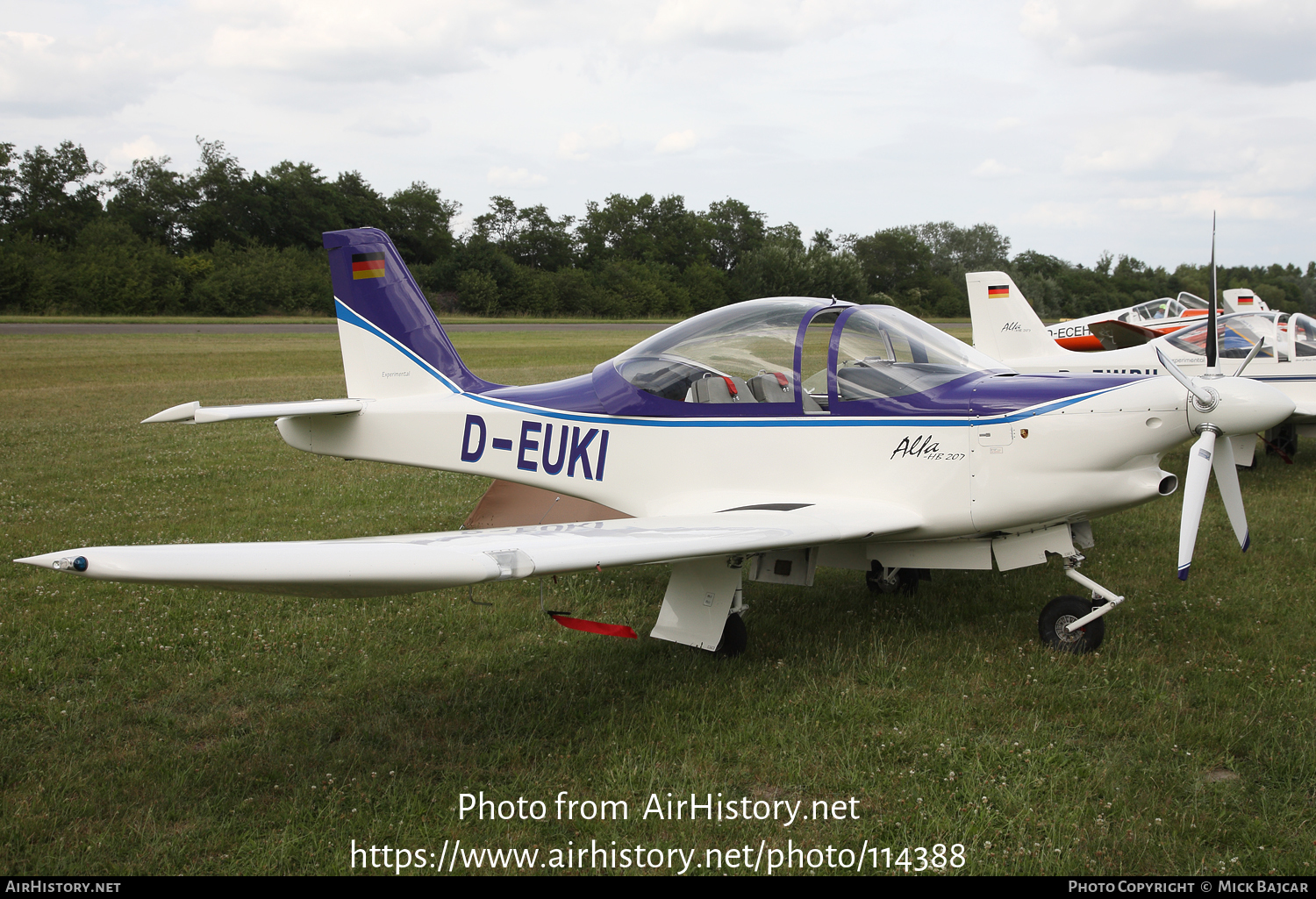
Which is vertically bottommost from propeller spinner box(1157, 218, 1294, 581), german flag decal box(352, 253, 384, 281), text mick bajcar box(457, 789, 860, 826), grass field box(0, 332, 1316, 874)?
text mick bajcar box(457, 789, 860, 826)

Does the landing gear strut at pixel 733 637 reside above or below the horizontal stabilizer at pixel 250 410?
below

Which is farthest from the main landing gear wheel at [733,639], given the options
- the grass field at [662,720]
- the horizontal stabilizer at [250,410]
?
the horizontal stabilizer at [250,410]

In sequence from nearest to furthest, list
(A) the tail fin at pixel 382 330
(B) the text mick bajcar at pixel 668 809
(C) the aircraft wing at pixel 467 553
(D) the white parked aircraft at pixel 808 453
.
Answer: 1. (C) the aircraft wing at pixel 467 553
2. (B) the text mick bajcar at pixel 668 809
3. (D) the white parked aircraft at pixel 808 453
4. (A) the tail fin at pixel 382 330

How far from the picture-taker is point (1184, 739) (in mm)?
3664

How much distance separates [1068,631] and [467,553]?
3354 mm

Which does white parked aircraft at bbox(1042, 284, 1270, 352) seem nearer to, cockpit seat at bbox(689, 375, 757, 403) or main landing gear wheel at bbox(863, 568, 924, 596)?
main landing gear wheel at bbox(863, 568, 924, 596)

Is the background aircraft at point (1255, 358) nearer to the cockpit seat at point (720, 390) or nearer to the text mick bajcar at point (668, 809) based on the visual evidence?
the cockpit seat at point (720, 390)

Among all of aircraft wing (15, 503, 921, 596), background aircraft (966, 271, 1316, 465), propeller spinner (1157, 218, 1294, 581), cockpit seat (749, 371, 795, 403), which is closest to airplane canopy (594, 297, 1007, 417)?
cockpit seat (749, 371, 795, 403)

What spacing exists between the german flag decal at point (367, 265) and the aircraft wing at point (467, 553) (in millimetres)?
3054

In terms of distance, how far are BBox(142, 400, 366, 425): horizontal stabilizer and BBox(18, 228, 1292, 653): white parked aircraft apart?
0.02 m

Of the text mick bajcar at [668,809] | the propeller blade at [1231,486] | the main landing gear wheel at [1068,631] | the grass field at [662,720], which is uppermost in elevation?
the propeller blade at [1231,486]

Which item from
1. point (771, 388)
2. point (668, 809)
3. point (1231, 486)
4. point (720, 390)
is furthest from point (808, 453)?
point (1231, 486)

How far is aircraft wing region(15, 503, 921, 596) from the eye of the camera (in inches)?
109

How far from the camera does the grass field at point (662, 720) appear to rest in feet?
10.1
